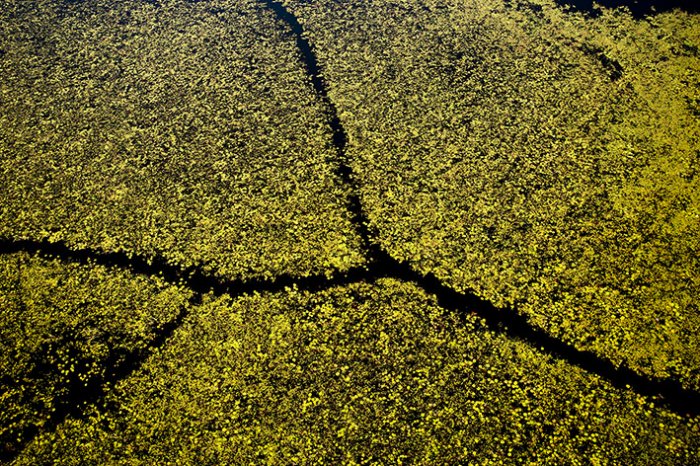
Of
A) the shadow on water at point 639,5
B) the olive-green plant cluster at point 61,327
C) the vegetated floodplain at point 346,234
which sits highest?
the shadow on water at point 639,5

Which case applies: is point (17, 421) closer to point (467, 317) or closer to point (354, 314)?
point (354, 314)

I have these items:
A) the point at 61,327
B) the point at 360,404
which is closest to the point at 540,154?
the point at 360,404

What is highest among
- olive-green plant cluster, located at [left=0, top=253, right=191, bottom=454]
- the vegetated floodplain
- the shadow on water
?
the shadow on water

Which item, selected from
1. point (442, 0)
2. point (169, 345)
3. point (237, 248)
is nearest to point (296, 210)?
point (237, 248)

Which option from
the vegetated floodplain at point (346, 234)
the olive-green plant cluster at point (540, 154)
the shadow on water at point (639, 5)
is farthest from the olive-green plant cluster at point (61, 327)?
the shadow on water at point (639, 5)

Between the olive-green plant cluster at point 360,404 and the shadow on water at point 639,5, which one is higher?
the shadow on water at point 639,5

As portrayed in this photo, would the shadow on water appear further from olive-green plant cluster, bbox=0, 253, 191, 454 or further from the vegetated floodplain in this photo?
olive-green plant cluster, bbox=0, 253, 191, 454

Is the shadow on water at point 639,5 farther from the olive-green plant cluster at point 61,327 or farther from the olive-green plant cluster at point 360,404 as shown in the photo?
the olive-green plant cluster at point 61,327

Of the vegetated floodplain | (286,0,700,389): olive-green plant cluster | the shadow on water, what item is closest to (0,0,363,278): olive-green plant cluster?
the vegetated floodplain
